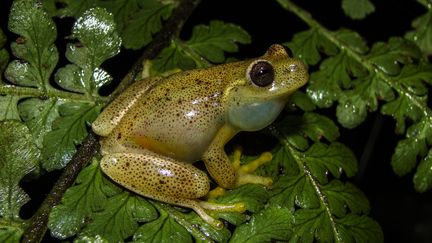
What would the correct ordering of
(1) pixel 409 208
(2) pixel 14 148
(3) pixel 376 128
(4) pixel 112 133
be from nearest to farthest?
(2) pixel 14 148
(4) pixel 112 133
(3) pixel 376 128
(1) pixel 409 208

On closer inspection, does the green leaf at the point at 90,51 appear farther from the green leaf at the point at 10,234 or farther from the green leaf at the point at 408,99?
the green leaf at the point at 408,99

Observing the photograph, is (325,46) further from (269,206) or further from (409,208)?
(409,208)

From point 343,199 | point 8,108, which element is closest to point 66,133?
point 8,108

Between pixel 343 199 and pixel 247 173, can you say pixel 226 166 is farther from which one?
pixel 343 199

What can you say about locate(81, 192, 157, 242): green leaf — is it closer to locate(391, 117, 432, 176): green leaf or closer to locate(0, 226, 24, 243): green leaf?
locate(0, 226, 24, 243): green leaf

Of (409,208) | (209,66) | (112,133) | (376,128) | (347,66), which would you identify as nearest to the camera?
(112,133)

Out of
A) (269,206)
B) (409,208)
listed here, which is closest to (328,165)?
(269,206)

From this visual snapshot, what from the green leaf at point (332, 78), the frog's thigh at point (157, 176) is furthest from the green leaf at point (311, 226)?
the green leaf at point (332, 78)
